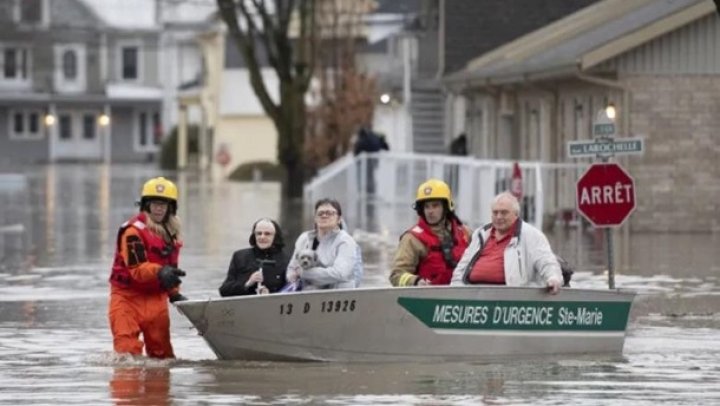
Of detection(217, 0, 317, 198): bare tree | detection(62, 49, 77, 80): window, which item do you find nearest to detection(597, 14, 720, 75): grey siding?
detection(217, 0, 317, 198): bare tree

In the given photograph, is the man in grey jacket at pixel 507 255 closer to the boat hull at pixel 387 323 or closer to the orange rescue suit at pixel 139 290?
the boat hull at pixel 387 323

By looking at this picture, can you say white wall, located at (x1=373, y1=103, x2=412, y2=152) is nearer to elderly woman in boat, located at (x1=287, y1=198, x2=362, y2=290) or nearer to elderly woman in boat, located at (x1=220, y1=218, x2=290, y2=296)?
elderly woman in boat, located at (x1=220, y1=218, x2=290, y2=296)

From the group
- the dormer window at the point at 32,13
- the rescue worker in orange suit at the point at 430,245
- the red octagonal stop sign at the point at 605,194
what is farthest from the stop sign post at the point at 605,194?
the dormer window at the point at 32,13

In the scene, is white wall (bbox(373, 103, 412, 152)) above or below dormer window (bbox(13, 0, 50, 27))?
below

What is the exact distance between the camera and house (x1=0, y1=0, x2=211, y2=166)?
4166 inches

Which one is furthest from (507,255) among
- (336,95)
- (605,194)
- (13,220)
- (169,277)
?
(336,95)

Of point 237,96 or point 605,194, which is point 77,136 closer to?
point 237,96

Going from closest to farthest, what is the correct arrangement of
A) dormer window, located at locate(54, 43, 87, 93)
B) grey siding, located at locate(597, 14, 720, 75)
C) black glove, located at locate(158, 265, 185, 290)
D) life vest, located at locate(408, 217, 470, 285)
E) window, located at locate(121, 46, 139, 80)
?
black glove, located at locate(158, 265, 185, 290), life vest, located at locate(408, 217, 470, 285), grey siding, located at locate(597, 14, 720, 75), dormer window, located at locate(54, 43, 87, 93), window, located at locate(121, 46, 139, 80)

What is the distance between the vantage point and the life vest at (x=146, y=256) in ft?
52.1

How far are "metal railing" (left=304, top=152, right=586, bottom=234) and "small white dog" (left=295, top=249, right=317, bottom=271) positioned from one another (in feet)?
57.3

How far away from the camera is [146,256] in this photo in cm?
1588

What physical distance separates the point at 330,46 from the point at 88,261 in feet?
120

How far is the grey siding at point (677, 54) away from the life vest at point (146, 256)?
1948 cm

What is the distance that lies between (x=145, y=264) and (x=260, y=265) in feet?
3.30
